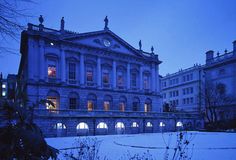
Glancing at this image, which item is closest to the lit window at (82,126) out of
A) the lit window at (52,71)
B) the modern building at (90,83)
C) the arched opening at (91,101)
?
the modern building at (90,83)

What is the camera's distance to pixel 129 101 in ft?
162

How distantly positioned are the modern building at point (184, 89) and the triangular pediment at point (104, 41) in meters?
24.7

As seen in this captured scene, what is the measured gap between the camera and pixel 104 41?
1880 inches

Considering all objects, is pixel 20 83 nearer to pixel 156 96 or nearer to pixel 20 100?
pixel 20 100

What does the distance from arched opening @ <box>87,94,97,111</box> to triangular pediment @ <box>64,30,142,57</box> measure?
31.8 ft

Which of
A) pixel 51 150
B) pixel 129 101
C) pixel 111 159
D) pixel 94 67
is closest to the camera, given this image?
pixel 51 150

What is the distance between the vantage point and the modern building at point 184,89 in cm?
6843

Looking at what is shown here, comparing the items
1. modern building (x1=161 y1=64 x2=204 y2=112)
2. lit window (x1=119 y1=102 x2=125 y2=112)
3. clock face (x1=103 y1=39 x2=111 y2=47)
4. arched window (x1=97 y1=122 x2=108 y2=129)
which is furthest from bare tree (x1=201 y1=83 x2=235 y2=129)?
arched window (x1=97 y1=122 x2=108 y2=129)

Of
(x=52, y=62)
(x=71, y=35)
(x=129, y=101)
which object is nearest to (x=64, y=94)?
(x=52, y=62)

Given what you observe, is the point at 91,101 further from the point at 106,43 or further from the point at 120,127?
the point at 106,43

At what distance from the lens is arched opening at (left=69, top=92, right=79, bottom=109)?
4234cm

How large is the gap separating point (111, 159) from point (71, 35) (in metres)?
32.7

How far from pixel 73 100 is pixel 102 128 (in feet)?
25.9

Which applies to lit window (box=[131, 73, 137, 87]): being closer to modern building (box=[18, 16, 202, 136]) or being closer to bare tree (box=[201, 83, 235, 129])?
modern building (box=[18, 16, 202, 136])
